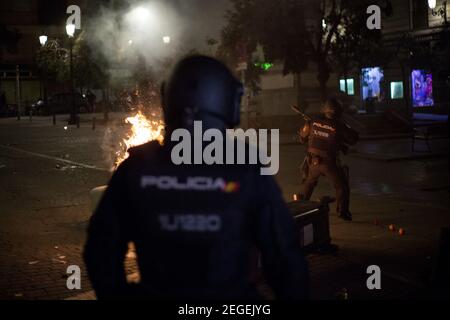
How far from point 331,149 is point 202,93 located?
624 cm

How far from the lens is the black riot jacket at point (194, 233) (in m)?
2.20

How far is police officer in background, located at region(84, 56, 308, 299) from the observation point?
2.21 m

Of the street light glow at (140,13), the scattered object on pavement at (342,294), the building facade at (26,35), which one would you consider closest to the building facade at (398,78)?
the street light glow at (140,13)

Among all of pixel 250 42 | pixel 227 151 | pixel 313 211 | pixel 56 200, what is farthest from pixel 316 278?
pixel 250 42

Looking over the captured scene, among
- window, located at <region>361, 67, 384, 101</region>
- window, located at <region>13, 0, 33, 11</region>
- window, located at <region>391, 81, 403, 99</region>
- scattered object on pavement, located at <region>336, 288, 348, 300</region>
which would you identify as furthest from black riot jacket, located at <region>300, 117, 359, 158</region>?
window, located at <region>13, 0, 33, 11</region>

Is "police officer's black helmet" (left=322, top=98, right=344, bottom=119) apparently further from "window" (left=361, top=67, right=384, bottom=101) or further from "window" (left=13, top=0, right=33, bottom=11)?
"window" (left=13, top=0, right=33, bottom=11)

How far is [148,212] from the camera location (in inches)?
90.5

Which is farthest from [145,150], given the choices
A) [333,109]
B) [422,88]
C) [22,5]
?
[22,5]

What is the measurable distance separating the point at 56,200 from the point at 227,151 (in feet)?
29.8

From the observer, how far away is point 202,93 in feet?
7.72

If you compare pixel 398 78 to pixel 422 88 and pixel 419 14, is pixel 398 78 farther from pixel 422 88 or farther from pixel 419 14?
pixel 419 14

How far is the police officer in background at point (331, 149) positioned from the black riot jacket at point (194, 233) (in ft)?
20.3

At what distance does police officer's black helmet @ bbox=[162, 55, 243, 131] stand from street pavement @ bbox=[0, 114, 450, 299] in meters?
2.01
